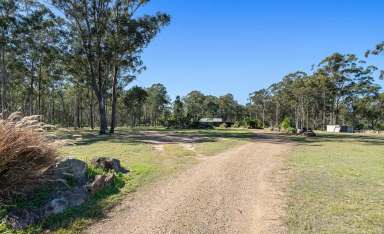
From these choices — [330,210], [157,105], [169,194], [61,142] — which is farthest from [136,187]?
[157,105]

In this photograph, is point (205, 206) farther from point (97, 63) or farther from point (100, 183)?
point (97, 63)

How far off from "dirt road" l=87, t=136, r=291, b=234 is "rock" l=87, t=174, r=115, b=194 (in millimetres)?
753

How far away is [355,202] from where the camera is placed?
6637 mm

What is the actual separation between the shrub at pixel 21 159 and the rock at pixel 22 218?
391 mm

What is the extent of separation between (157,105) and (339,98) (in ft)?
125

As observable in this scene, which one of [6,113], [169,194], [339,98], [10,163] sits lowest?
[169,194]

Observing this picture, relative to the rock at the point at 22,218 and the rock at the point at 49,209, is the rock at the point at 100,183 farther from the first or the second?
the rock at the point at 22,218

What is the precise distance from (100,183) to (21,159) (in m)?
1.86

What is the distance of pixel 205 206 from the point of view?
244 inches

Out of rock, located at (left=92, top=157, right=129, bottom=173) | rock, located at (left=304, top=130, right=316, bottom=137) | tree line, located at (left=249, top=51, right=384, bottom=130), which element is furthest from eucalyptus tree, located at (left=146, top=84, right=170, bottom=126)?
rock, located at (left=92, top=157, right=129, bottom=173)

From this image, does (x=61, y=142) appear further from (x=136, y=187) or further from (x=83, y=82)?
(x=83, y=82)

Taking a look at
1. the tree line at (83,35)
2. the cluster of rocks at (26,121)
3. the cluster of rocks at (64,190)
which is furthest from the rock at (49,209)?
the tree line at (83,35)

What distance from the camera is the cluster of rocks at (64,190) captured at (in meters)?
5.22

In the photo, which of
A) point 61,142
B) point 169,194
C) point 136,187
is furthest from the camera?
point 136,187
